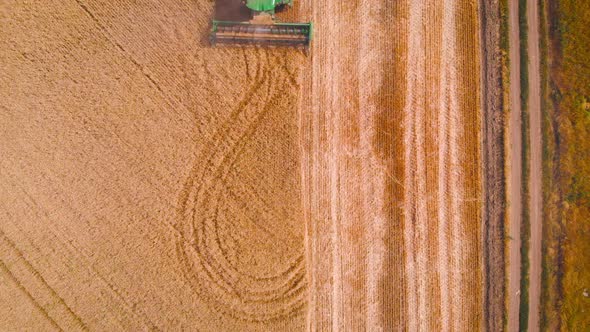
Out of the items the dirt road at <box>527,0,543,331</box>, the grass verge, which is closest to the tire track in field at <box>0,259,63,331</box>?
the dirt road at <box>527,0,543,331</box>

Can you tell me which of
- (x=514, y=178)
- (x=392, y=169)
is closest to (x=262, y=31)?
(x=392, y=169)

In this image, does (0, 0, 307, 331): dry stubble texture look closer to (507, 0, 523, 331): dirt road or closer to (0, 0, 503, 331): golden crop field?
(0, 0, 503, 331): golden crop field

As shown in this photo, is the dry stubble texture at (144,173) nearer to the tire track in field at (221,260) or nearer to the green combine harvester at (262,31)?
the tire track in field at (221,260)

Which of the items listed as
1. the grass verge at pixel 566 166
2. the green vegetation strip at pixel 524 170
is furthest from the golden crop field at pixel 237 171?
the grass verge at pixel 566 166

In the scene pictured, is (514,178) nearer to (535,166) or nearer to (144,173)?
(535,166)

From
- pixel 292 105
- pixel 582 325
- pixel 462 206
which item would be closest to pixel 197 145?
pixel 292 105

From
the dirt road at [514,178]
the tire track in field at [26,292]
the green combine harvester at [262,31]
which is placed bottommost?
the tire track in field at [26,292]
